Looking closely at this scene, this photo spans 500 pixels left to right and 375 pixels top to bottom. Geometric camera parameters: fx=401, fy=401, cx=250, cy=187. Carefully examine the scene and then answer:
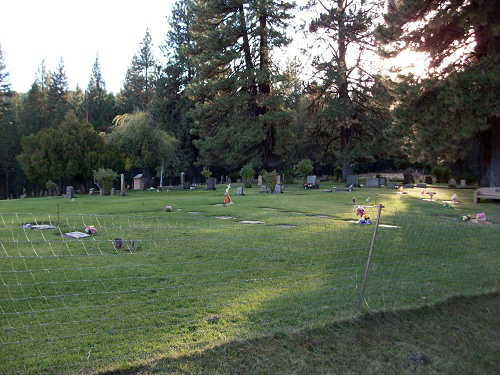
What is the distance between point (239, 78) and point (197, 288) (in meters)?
31.8

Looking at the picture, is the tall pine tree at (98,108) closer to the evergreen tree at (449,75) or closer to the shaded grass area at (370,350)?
the evergreen tree at (449,75)

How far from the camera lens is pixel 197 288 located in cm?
522

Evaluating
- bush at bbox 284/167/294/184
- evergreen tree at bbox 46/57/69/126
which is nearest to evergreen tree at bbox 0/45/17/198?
evergreen tree at bbox 46/57/69/126

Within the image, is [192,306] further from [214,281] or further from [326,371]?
[326,371]

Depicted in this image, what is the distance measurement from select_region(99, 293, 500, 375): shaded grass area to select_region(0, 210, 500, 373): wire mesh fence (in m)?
0.15

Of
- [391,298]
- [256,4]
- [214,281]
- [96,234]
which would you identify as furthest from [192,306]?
[256,4]

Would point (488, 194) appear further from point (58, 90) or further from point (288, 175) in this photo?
point (58, 90)

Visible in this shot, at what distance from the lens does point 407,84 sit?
18.7 metres

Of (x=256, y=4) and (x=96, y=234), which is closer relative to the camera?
(x=96, y=234)

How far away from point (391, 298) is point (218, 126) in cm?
3485

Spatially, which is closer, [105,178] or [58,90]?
[105,178]

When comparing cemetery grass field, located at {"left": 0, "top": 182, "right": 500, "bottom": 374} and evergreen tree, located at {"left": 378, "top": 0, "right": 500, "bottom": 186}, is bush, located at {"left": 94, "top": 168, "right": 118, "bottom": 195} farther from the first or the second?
cemetery grass field, located at {"left": 0, "top": 182, "right": 500, "bottom": 374}

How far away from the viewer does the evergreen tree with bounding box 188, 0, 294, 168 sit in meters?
34.6

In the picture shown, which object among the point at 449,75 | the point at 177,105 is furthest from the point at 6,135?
the point at 449,75
